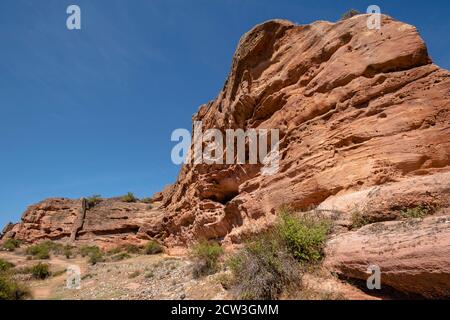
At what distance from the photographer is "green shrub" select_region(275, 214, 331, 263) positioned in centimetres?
593

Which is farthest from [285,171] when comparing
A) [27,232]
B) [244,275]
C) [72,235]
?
[27,232]

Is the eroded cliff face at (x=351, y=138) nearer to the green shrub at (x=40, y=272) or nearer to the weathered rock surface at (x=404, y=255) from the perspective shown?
the weathered rock surface at (x=404, y=255)

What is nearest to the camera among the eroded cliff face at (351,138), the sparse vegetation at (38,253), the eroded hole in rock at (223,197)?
the eroded cliff face at (351,138)

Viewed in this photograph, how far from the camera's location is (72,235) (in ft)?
93.6

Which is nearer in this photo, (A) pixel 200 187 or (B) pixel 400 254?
(B) pixel 400 254

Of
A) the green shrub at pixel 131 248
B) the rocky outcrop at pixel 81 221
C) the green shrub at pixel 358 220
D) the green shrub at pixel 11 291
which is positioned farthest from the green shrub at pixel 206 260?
the rocky outcrop at pixel 81 221

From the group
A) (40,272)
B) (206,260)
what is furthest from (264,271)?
(40,272)

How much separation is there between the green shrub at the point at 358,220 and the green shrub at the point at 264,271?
4.90 feet

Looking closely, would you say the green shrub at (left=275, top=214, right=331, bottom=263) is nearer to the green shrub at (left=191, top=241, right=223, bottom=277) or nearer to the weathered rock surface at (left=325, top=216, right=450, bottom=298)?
the weathered rock surface at (left=325, top=216, right=450, bottom=298)

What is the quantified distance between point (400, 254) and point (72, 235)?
30.7 m

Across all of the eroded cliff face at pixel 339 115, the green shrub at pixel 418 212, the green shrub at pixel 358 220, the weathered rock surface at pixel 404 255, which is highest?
the eroded cliff face at pixel 339 115

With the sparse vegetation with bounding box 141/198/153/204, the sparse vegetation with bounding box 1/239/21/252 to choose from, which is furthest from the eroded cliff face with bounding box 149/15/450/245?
the sparse vegetation with bounding box 141/198/153/204

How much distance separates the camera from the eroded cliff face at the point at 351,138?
187 inches
